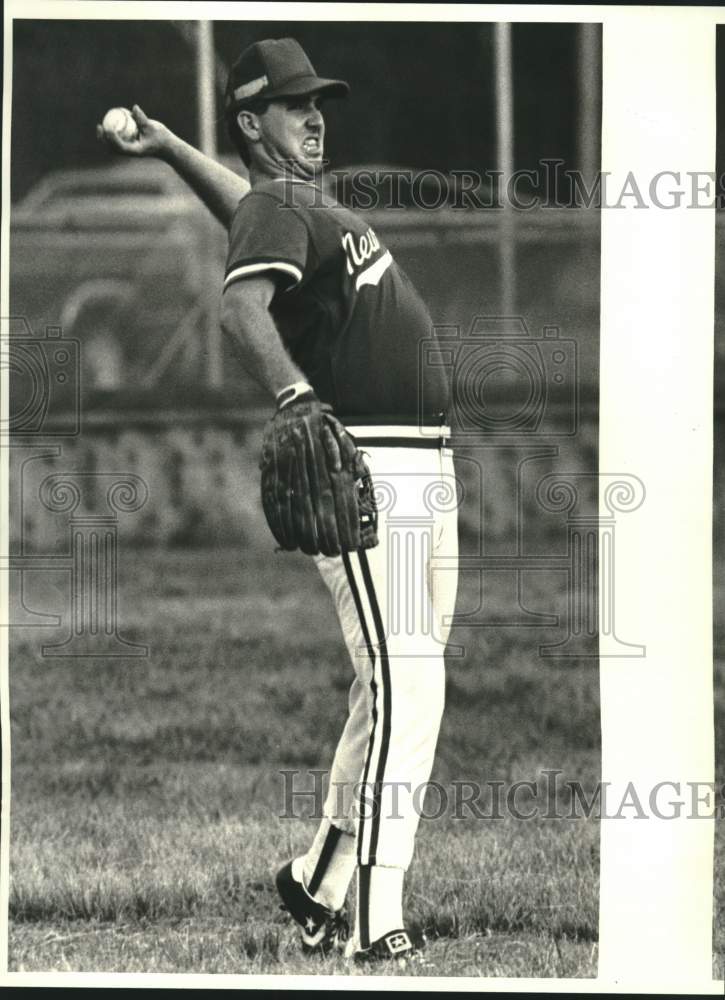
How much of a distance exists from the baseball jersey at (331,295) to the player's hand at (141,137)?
27cm

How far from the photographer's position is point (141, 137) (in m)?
4.39

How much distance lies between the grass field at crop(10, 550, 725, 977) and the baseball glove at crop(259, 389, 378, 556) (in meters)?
0.24

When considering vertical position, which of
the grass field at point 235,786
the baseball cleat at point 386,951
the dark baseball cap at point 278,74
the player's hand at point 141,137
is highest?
the dark baseball cap at point 278,74

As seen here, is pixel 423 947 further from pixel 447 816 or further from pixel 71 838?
pixel 71 838

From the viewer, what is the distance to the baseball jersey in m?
4.27

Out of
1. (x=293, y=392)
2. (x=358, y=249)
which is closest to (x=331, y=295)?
(x=358, y=249)

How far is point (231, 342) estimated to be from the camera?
432 cm

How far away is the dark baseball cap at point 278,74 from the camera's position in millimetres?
4324

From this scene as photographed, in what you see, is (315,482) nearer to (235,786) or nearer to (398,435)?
(398,435)

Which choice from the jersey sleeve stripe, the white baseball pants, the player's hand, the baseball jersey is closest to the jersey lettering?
the baseball jersey

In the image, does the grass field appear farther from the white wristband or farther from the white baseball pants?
the white wristband
